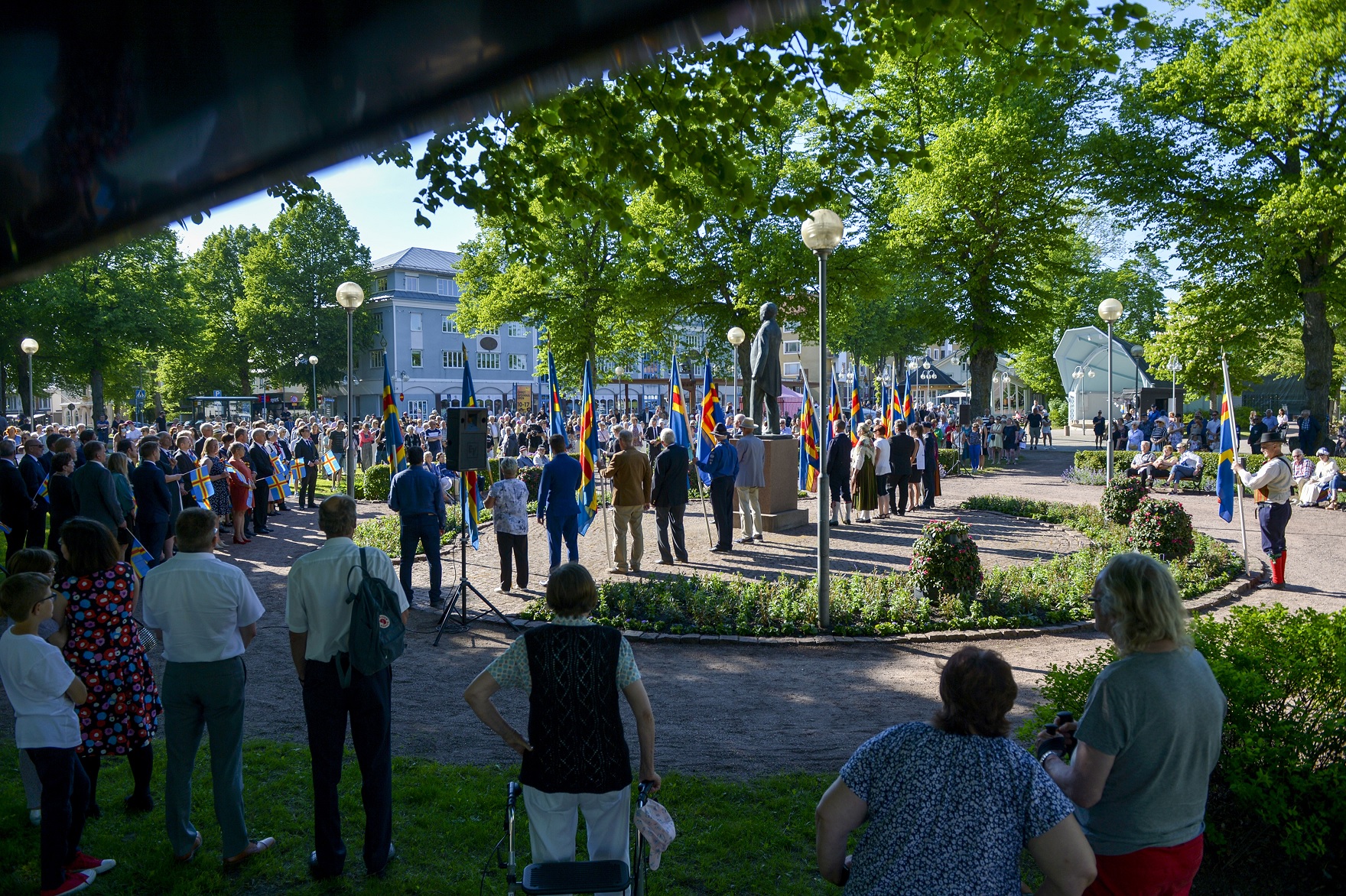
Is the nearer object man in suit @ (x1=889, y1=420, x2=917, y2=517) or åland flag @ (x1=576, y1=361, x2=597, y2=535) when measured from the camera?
åland flag @ (x1=576, y1=361, x2=597, y2=535)

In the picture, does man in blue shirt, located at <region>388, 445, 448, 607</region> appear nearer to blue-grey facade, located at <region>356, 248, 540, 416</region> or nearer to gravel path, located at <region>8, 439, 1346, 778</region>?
gravel path, located at <region>8, 439, 1346, 778</region>

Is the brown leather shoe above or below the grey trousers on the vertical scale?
below

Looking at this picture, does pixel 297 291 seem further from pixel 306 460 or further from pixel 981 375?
pixel 981 375

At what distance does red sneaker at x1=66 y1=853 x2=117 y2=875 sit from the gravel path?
2077mm

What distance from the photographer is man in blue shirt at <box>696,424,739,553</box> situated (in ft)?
46.3

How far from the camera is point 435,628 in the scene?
1026 centimetres

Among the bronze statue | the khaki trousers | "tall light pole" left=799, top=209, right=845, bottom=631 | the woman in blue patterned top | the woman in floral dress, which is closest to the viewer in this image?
the woman in blue patterned top

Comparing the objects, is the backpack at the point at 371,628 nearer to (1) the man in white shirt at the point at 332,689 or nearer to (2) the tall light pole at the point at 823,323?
(1) the man in white shirt at the point at 332,689

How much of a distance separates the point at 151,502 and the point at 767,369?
1032cm

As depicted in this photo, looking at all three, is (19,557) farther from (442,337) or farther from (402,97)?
(442,337)

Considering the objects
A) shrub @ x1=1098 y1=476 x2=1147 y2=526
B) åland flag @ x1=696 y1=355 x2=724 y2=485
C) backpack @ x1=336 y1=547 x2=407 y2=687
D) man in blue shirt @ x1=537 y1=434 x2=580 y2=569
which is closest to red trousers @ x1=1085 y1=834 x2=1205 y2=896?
backpack @ x1=336 y1=547 x2=407 y2=687

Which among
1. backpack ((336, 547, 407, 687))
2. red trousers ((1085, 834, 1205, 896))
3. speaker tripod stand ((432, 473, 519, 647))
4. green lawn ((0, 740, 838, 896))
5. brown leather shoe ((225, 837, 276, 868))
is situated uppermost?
backpack ((336, 547, 407, 687))

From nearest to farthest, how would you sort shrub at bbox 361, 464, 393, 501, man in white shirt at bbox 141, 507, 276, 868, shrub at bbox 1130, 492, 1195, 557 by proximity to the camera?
1. man in white shirt at bbox 141, 507, 276, 868
2. shrub at bbox 1130, 492, 1195, 557
3. shrub at bbox 361, 464, 393, 501

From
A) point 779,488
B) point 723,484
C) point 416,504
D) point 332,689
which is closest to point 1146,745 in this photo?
point 332,689
